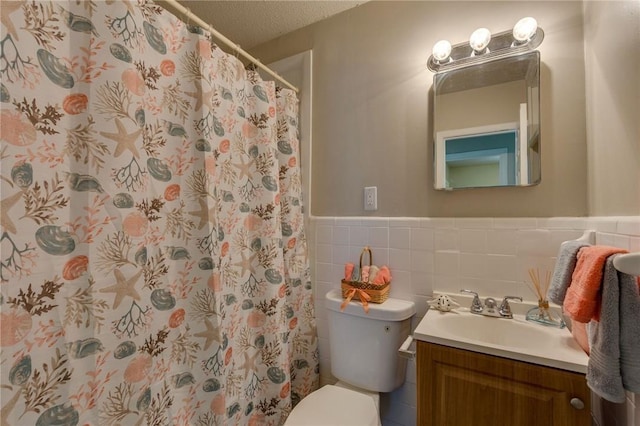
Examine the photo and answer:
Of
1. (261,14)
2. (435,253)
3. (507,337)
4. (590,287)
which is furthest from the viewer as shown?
(261,14)

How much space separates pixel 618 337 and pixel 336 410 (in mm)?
926

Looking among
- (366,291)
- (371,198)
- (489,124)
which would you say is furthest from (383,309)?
(489,124)

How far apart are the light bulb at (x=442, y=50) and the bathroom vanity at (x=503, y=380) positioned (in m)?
1.14

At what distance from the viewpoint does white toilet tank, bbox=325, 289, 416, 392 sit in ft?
3.88

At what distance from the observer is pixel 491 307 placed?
3.63ft

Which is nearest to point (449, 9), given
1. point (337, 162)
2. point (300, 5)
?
point (300, 5)

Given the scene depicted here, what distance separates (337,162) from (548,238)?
990 mm

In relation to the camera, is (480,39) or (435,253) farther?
(435,253)

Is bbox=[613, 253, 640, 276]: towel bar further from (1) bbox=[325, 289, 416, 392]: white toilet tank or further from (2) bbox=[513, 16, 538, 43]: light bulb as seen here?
(2) bbox=[513, 16, 538, 43]: light bulb

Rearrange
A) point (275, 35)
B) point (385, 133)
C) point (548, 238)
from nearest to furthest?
point (548, 238), point (385, 133), point (275, 35)

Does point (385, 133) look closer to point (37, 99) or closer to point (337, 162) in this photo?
point (337, 162)

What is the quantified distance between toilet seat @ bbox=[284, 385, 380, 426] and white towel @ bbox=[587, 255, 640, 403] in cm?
74

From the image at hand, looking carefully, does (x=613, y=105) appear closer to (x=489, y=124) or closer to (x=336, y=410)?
(x=489, y=124)

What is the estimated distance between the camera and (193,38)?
1009mm
